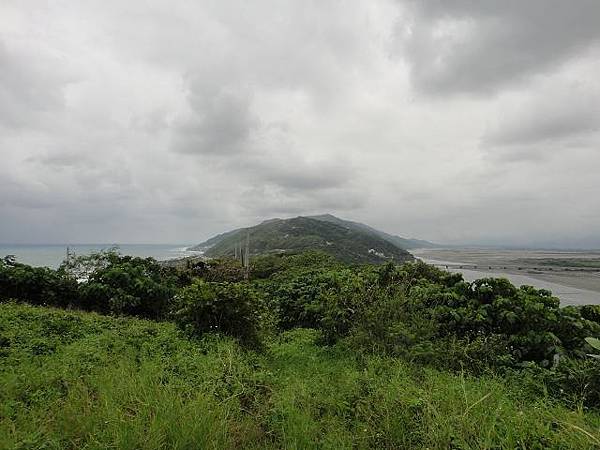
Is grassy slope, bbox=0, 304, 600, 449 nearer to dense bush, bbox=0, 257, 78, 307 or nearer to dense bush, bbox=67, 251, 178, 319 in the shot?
dense bush, bbox=67, 251, 178, 319

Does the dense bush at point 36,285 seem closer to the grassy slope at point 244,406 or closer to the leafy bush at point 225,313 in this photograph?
the grassy slope at point 244,406

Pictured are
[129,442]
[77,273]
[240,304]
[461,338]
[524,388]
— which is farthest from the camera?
[77,273]

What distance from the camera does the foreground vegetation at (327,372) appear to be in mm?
3514

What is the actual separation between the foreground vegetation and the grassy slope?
0.06 ft

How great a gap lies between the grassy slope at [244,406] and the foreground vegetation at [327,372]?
0.02 m

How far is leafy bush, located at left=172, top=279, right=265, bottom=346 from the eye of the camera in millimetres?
7453

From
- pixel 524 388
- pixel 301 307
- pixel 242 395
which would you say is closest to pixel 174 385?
pixel 242 395

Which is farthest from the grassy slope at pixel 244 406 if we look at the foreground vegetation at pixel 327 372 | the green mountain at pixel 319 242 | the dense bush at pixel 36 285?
the green mountain at pixel 319 242

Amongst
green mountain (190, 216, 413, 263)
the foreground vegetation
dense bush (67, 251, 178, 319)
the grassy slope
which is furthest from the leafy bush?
green mountain (190, 216, 413, 263)

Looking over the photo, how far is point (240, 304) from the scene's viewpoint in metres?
7.50

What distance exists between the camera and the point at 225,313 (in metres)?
7.52

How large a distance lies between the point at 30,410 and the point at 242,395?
2.19 meters

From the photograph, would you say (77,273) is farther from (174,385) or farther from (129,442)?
(129,442)

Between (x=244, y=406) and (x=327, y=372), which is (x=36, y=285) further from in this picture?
(x=244, y=406)
